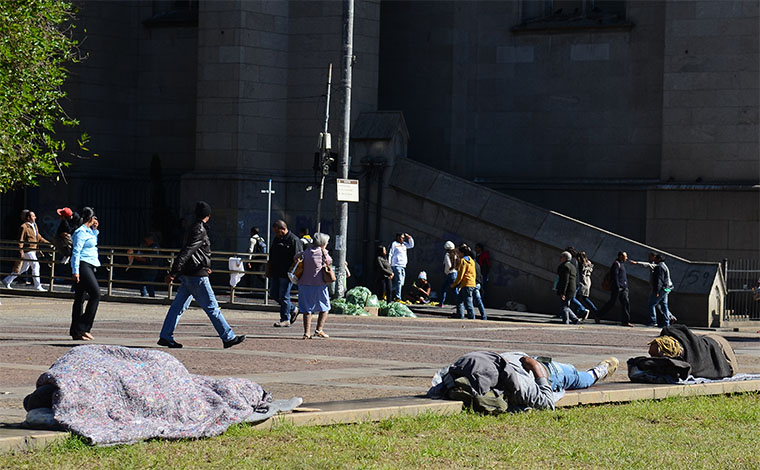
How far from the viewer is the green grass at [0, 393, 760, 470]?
736cm

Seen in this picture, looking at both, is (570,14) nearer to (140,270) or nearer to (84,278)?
(140,270)

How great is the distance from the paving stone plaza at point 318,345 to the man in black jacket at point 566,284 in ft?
1.22

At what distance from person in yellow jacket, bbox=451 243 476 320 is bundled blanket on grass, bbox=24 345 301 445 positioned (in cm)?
1596

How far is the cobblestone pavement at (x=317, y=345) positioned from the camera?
11.7 m

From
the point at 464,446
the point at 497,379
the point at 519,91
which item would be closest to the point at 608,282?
the point at 519,91

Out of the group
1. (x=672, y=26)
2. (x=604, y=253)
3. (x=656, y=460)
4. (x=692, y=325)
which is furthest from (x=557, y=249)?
(x=656, y=460)

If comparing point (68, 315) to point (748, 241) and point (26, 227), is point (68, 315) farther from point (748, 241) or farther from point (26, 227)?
point (748, 241)

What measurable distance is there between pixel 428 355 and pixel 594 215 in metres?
16.4

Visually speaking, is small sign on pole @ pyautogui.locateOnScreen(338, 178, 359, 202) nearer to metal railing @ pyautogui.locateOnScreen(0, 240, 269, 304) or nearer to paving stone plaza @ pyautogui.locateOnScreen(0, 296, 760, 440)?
metal railing @ pyautogui.locateOnScreen(0, 240, 269, 304)

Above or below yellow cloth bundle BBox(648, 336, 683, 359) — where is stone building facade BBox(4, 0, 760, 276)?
above

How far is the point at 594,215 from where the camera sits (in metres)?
31.0

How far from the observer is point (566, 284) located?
993 inches

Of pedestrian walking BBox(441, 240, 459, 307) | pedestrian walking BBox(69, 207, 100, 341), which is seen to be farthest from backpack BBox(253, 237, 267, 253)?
pedestrian walking BBox(69, 207, 100, 341)

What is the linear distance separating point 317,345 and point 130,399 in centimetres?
853
